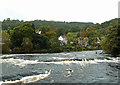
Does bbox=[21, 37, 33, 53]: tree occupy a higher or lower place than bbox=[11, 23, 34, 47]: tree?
A: lower

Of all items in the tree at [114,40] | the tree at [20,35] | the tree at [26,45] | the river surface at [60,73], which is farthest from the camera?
the tree at [20,35]

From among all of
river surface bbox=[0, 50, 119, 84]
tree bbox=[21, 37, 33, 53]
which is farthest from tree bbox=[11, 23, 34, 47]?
river surface bbox=[0, 50, 119, 84]

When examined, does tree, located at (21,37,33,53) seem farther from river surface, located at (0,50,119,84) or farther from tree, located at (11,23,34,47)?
river surface, located at (0,50,119,84)

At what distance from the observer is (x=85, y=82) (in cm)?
1552

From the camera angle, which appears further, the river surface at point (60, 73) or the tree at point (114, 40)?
the tree at point (114, 40)

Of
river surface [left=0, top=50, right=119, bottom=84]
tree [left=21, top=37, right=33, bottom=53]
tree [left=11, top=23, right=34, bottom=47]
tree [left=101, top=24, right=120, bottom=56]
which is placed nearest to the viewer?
river surface [left=0, top=50, right=119, bottom=84]

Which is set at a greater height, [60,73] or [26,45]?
[26,45]

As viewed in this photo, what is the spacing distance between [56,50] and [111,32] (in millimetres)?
27306

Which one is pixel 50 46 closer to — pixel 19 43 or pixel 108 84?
pixel 19 43

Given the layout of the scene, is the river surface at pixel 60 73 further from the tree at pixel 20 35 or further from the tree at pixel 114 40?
the tree at pixel 20 35

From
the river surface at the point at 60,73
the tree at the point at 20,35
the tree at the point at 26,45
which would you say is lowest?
the river surface at the point at 60,73

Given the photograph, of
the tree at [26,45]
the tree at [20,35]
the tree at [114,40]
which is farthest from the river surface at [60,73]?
the tree at [20,35]

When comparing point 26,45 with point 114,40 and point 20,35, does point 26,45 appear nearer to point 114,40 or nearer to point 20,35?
point 20,35

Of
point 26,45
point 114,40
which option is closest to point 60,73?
point 114,40
